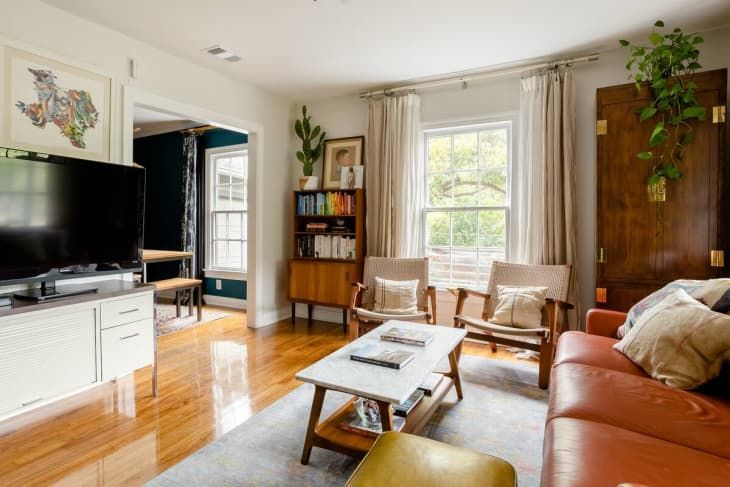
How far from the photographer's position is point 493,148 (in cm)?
379

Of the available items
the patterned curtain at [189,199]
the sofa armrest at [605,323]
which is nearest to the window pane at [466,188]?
the sofa armrest at [605,323]

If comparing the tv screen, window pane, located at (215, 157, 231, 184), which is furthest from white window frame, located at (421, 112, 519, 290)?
window pane, located at (215, 157, 231, 184)

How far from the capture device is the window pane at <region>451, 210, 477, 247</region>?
154 inches

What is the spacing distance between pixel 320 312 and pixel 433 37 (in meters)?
3.13

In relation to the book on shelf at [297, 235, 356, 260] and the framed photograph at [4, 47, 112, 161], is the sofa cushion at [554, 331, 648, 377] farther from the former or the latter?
the framed photograph at [4, 47, 112, 161]

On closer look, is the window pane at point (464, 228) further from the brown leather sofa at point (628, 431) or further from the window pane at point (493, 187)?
the brown leather sofa at point (628, 431)

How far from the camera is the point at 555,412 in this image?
4.86 ft

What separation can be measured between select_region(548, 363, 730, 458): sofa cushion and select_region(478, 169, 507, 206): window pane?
228 cm

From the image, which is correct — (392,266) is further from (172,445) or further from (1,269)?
(1,269)

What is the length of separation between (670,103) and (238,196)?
4.75 meters

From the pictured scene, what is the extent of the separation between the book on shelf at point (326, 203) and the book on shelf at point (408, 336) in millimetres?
2037

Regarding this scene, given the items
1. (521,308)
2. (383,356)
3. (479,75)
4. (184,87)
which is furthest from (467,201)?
(184,87)

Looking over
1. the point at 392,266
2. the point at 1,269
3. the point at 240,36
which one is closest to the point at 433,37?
the point at 240,36

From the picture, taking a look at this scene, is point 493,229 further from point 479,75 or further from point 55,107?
point 55,107
